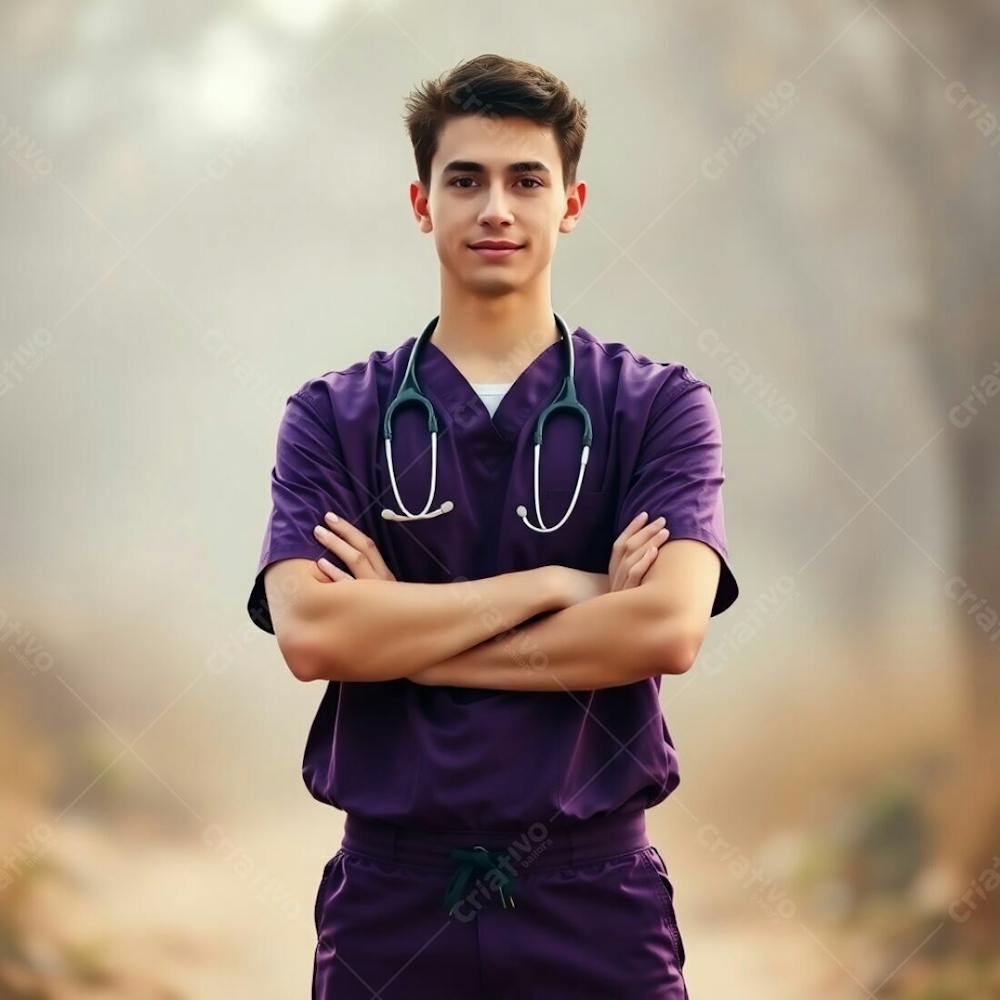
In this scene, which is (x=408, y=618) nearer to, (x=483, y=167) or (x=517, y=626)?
(x=517, y=626)

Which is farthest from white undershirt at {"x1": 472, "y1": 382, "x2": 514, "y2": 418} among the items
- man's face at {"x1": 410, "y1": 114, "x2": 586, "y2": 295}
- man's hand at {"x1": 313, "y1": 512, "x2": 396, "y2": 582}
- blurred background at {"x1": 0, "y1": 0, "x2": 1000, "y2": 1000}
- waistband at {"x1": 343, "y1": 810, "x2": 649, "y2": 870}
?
blurred background at {"x1": 0, "y1": 0, "x2": 1000, "y2": 1000}

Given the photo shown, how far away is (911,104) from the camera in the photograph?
3121mm

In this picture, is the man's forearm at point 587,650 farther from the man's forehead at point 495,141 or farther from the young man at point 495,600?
the man's forehead at point 495,141

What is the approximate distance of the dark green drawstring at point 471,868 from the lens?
155cm

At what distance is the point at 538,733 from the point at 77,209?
1.98 metres

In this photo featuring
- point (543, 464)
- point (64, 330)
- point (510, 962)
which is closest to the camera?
point (510, 962)

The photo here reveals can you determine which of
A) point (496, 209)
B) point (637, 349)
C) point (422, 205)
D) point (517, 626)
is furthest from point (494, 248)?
point (637, 349)

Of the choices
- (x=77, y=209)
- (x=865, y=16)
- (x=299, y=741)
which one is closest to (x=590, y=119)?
(x=865, y=16)

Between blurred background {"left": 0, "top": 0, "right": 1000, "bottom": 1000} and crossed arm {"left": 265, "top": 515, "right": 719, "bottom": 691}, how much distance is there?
5.14ft

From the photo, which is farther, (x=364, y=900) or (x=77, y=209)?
(x=77, y=209)

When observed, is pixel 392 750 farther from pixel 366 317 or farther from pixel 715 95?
pixel 715 95

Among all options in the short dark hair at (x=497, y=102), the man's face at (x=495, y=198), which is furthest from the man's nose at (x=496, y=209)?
the short dark hair at (x=497, y=102)

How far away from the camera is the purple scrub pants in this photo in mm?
1557

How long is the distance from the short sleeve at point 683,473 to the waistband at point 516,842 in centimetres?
31
